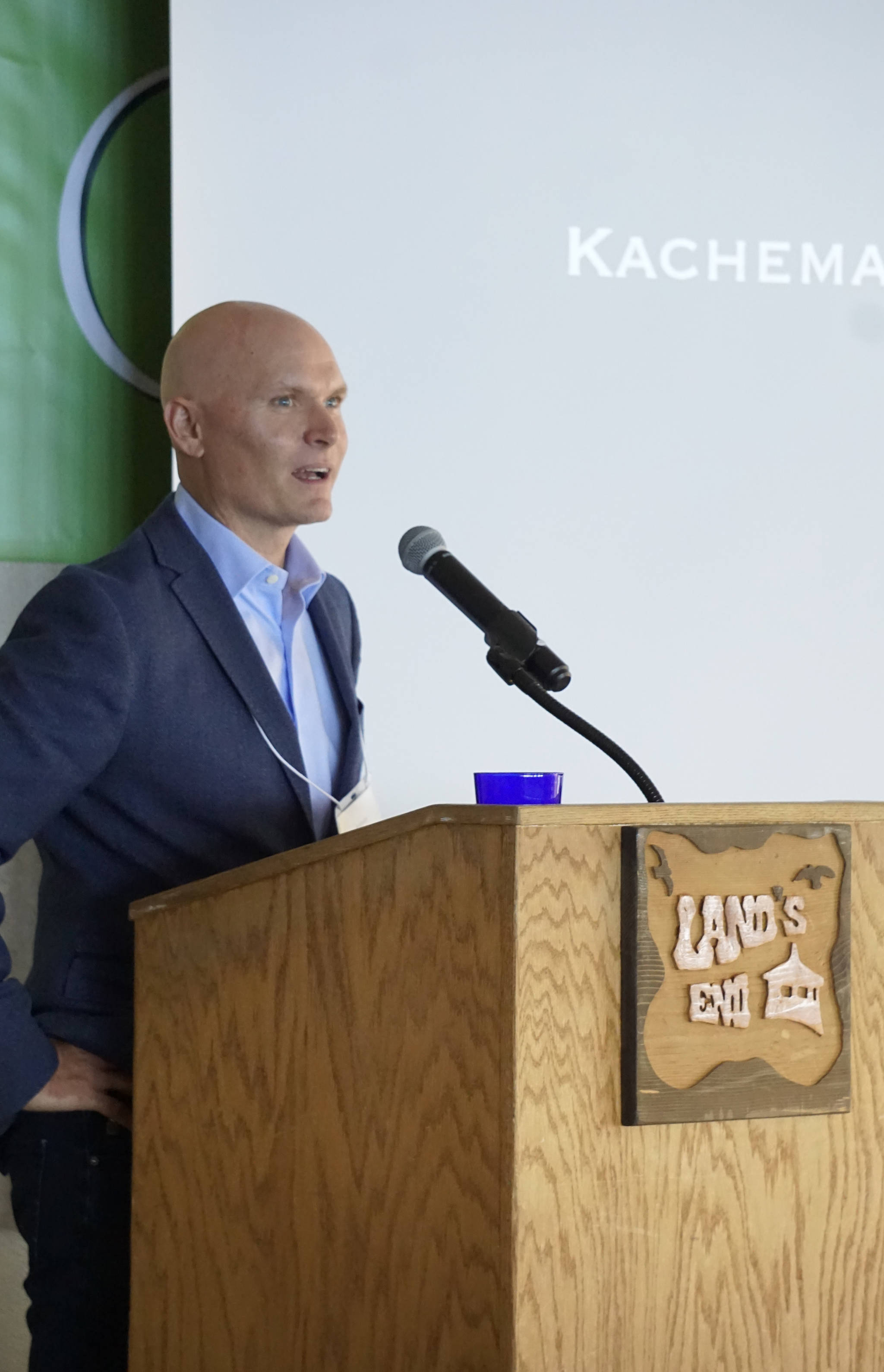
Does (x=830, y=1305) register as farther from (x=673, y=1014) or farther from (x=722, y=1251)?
(x=673, y=1014)

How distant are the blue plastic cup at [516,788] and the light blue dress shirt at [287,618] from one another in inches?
13.1

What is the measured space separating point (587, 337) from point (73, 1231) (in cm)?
173

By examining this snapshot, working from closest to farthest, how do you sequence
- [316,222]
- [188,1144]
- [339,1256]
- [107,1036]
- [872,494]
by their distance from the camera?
1. [339,1256]
2. [188,1144]
3. [107,1036]
4. [316,222]
5. [872,494]

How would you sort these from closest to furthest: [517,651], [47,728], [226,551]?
[517,651] < [47,728] < [226,551]

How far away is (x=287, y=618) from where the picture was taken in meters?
1.77

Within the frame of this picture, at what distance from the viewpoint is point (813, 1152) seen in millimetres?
1095

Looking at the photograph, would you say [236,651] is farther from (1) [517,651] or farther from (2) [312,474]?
(1) [517,651]

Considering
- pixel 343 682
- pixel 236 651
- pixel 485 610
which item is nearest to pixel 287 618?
pixel 343 682

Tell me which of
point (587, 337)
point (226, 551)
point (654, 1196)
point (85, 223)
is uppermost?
point (85, 223)

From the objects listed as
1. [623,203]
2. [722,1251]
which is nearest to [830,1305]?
[722,1251]

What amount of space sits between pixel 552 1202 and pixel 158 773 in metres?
0.71

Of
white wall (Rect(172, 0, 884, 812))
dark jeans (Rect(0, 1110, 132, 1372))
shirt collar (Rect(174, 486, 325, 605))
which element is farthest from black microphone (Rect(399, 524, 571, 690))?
white wall (Rect(172, 0, 884, 812))

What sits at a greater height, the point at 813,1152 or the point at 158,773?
the point at 158,773

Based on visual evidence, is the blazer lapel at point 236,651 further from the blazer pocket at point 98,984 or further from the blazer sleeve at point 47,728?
the blazer pocket at point 98,984
